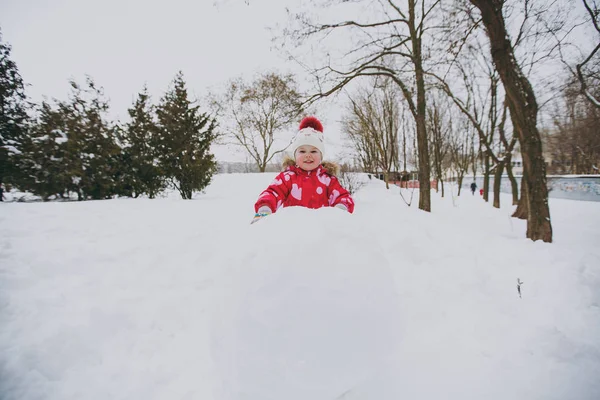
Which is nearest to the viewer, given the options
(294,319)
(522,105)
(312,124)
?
(294,319)

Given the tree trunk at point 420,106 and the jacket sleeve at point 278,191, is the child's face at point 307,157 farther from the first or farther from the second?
A: the tree trunk at point 420,106

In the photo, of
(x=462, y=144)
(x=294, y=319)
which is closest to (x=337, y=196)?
(x=294, y=319)

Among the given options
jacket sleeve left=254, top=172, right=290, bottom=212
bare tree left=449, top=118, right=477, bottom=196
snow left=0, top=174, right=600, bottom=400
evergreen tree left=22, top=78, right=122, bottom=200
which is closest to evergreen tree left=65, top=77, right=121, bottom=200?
evergreen tree left=22, top=78, right=122, bottom=200

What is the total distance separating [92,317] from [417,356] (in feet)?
9.30

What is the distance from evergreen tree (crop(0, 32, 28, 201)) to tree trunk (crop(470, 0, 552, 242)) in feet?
34.1

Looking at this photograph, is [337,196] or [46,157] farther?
[46,157]

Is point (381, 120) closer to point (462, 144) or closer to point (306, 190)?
point (462, 144)

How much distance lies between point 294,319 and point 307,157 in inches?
69.3

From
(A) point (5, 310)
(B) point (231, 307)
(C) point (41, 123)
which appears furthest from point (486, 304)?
(C) point (41, 123)

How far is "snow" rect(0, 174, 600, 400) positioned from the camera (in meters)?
1.21

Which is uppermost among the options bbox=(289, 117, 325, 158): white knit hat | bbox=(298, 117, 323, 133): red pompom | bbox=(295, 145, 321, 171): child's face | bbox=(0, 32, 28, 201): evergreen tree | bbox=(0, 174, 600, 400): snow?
bbox=(0, 32, 28, 201): evergreen tree

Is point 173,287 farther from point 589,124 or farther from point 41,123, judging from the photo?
point 589,124

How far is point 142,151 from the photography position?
10258mm

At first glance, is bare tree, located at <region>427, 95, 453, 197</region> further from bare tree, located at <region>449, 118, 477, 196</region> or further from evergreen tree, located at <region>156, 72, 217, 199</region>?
evergreen tree, located at <region>156, 72, 217, 199</region>
